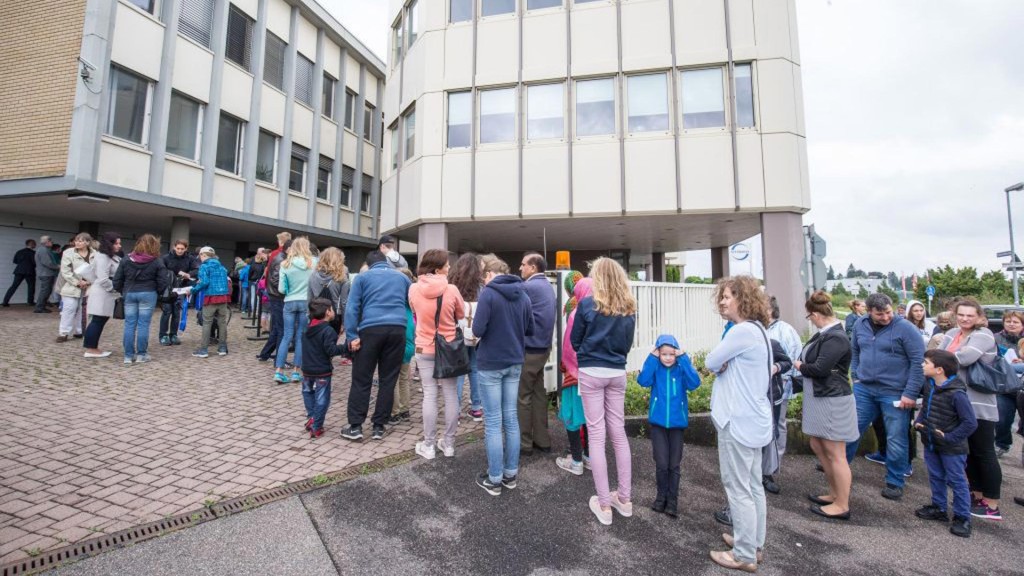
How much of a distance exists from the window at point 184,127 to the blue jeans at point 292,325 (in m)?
10.4

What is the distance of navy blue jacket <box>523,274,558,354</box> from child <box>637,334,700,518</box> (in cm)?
115

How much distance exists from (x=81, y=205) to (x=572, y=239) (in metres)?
15.3

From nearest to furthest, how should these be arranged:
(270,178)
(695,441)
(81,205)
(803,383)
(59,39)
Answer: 1. (803,383)
2. (695,441)
3. (59,39)
4. (81,205)
5. (270,178)

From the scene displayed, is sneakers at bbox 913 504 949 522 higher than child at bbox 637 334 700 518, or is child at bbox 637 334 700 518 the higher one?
child at bbox 637 334 700 518

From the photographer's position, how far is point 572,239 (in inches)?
675

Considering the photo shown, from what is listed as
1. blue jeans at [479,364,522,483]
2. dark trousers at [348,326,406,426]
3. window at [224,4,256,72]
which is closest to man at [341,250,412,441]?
dark trousers at [348,326,406,426]

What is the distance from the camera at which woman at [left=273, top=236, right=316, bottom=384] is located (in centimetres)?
616

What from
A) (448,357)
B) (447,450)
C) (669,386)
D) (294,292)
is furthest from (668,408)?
(294,292)

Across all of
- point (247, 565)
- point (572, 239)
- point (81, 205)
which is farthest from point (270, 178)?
point (247, 565)

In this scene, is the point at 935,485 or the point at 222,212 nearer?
the point at 935,485

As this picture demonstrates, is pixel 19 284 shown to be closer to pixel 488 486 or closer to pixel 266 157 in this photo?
pixel 266 157

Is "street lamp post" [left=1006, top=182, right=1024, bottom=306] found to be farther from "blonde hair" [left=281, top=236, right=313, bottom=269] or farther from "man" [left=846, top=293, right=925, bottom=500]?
"blonde hair" [left=281, top=236, right=313, bottom=269]

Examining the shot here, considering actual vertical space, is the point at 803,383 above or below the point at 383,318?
below

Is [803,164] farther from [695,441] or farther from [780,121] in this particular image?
[695,441]
